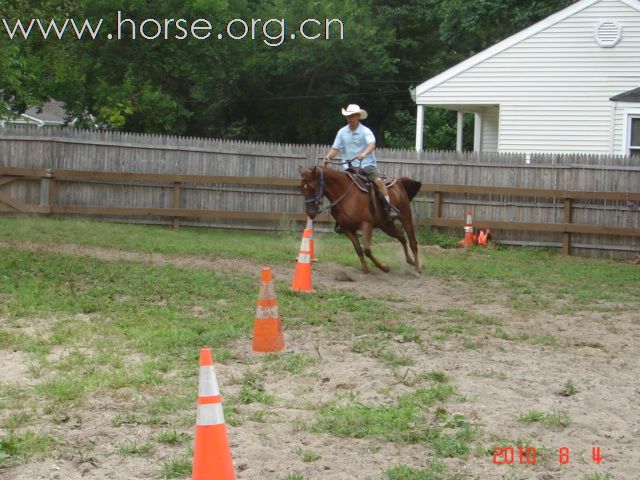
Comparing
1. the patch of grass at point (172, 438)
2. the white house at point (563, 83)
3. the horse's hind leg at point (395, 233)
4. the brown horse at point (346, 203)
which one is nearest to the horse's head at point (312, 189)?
the brown horse at point (346, 203)

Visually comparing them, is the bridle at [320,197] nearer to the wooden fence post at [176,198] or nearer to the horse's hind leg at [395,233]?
the horse's hind leg at [395,233]

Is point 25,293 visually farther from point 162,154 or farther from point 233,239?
point 162,154

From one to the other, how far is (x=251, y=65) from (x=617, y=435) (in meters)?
29.5

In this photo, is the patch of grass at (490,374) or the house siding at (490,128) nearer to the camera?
the patch of grass at (490,374)

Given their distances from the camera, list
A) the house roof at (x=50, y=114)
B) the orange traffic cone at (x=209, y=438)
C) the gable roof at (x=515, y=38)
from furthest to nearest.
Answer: the house roof at (x=50, y=114) → the gable roof at (x=515, y=38) → the orange traffic cone at (x=209, y=438)

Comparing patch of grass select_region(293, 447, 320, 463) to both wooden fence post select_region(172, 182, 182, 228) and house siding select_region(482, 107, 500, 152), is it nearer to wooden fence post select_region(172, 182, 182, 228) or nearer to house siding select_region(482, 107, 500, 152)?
wooden fence post select_region(172, 182, 182, 228)

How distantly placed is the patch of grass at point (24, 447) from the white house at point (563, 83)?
1935 centimetres

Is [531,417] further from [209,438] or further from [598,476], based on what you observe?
[209,438]

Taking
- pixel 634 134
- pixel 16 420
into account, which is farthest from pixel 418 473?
pixel 634 134

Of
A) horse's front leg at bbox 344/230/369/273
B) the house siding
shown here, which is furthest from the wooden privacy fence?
the house siding

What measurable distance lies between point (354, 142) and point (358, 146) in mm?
90

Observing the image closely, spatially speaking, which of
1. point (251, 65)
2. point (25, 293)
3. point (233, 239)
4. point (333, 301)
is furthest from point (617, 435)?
point (251, 65)

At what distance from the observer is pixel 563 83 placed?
941 inches

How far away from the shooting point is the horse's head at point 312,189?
549 inches
